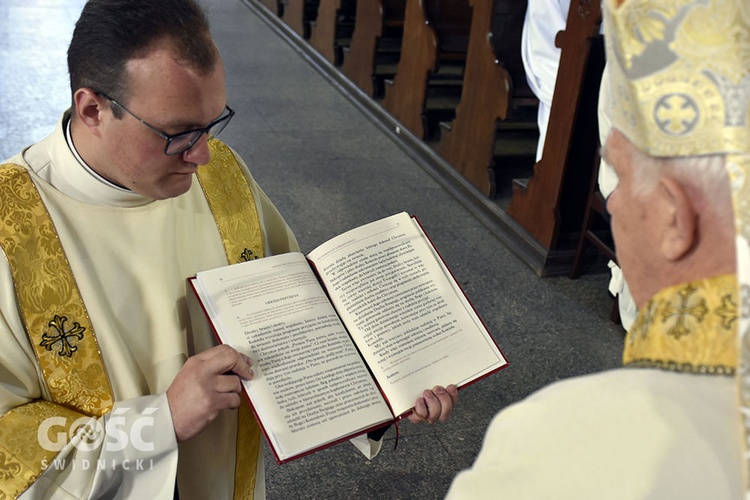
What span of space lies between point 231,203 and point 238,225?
6cm

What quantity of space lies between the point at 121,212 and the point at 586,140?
8.85 ft

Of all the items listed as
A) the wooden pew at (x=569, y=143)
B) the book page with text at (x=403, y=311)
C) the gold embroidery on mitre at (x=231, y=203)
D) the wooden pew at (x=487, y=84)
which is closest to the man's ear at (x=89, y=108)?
the gold embroidery on mitre at (x=231, y=203)

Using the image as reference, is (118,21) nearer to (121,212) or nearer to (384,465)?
(121,212)

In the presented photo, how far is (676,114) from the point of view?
0.72 m

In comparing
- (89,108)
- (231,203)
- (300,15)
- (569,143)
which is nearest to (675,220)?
(89,108)

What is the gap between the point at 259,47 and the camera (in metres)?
8.00

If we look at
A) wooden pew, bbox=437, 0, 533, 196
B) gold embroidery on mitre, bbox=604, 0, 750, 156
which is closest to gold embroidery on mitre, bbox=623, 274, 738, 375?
gold embroidery on mitre, bbox=604, 0, 750, 156

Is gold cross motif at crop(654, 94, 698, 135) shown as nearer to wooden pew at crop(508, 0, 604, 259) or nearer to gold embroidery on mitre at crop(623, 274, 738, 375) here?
gold embroidery on mitre at crop(623, 274, 738, 375)

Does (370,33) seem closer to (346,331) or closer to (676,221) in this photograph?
(346,331)

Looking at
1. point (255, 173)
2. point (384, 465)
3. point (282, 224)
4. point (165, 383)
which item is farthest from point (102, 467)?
point (255, 173)

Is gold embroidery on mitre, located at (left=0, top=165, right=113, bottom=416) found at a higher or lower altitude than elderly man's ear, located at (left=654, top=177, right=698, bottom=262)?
lower

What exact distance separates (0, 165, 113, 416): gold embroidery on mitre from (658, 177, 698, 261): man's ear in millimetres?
1103

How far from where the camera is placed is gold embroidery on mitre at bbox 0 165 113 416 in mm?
1406

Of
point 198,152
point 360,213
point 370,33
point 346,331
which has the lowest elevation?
point 360,213
